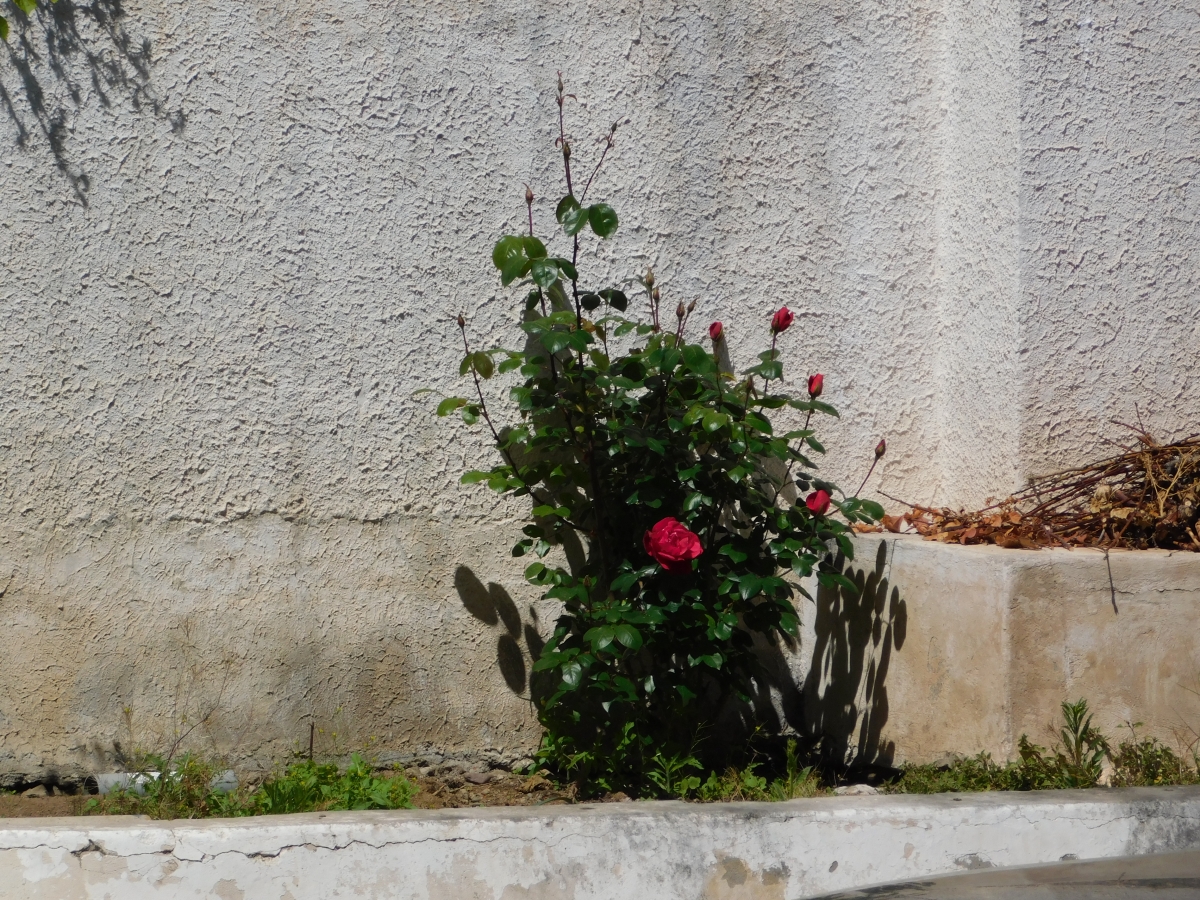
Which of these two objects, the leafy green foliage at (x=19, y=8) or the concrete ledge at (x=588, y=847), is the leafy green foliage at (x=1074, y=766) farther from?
the leafy green foliage at (x=19, y=8)

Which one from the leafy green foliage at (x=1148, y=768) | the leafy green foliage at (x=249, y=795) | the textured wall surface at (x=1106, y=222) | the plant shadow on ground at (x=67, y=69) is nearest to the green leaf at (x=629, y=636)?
the leafy green foliage at (x=249, y=795)

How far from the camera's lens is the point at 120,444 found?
3184 millimetres

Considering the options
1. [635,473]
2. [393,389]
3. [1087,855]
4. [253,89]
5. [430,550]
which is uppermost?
[253,89]

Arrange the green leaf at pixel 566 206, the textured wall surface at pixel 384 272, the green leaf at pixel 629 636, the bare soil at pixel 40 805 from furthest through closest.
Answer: the textured wall surface at pixel 384 272, the bare soil at pixel 40 805, the green leaf at pixel 566 206, the green leaf at pixel 629 636

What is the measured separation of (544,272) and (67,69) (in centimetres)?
158

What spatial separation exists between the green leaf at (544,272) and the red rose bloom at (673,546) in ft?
2.34

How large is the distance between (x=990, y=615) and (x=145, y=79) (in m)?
2.88

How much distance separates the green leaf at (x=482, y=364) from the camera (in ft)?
10.2

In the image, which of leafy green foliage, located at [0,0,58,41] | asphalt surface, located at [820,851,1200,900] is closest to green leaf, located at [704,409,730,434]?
asphalt surface, located at [820,851,1200,900]

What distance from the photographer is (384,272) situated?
128 inches

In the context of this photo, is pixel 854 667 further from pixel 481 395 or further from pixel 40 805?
pixel 40 805

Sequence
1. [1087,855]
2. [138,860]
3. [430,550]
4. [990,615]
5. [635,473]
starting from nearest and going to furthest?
[138,860], [1087,855], [990,615], [635,473], [430,550]

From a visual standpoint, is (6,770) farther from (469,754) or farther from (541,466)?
(541,466)

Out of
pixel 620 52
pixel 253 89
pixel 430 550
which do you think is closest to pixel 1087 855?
pixel 430 550
